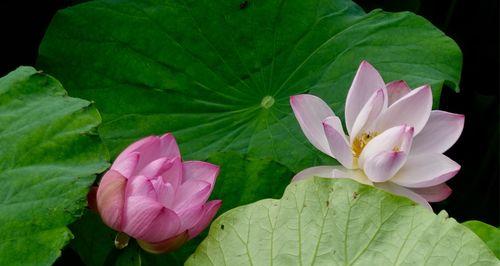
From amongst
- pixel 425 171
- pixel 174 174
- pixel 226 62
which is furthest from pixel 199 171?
pixel 226 62

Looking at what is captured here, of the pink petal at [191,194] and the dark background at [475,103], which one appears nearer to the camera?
the pink petal at [191,194]

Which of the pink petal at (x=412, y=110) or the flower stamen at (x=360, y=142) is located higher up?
the pink petal at (x=412, y=110)

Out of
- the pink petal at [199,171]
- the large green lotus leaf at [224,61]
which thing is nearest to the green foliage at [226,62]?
the large green lotus leaf at [224,61]

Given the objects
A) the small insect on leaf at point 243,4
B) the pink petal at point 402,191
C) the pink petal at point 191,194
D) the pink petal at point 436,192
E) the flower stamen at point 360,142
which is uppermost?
the small insect on leaf at point 243,4

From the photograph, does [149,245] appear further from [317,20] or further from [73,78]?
[317,20]

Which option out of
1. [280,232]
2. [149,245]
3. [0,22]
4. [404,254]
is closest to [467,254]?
[404,254]

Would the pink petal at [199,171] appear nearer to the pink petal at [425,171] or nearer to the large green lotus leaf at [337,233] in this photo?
the large green lotus leaf at [337,233]

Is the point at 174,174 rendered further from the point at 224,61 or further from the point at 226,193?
the point at 224,61
